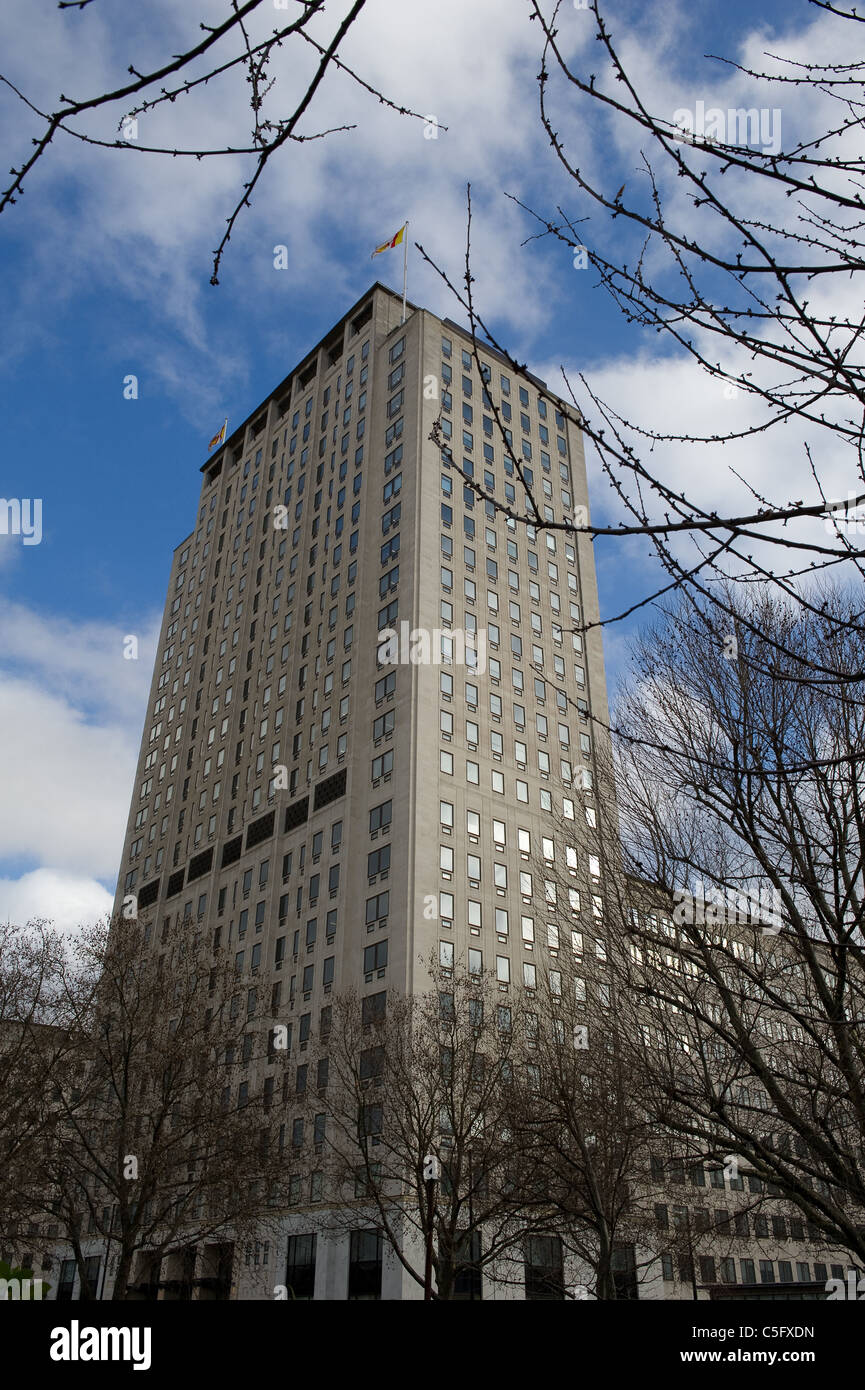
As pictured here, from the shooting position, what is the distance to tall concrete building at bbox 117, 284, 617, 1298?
4778 centimetres

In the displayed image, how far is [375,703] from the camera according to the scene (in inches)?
2112

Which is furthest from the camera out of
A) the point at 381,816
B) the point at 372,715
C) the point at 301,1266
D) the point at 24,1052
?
the point at 372,715

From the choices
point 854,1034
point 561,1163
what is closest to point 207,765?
point 561,1163

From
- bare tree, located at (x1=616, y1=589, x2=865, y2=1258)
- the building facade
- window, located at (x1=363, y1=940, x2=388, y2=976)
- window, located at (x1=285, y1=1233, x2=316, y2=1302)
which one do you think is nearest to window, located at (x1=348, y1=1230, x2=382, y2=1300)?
the building facade

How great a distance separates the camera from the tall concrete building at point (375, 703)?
4778 cm

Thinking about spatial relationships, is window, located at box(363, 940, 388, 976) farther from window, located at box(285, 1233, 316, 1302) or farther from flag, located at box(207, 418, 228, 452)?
flag, located at box(207, 418, 228, 452)

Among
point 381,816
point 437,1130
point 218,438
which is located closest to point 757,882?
point 437,1130

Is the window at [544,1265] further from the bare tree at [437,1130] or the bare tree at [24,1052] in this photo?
the bare tree at [24,1052]

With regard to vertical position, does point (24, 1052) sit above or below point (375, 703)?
below

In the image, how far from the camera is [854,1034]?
37.4 feet

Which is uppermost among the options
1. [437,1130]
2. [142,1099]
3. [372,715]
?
[372,715]

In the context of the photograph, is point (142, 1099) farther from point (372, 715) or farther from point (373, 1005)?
point (372, 715)
